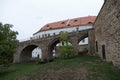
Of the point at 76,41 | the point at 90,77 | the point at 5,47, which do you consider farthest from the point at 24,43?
the point at 90,77

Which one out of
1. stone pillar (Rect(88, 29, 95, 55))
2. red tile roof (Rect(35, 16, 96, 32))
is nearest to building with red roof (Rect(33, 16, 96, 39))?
red tile roof (Rect(35, 16, 96, 32))

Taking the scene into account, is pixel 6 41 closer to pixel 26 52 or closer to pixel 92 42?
pixel 92 42

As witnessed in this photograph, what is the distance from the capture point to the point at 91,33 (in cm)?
2525

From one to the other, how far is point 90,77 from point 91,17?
121 ft

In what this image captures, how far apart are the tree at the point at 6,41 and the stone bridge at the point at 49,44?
38.4 ft

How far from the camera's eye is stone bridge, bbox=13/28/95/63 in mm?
25311

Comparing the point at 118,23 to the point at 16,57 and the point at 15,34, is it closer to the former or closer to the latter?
the point at 15,34

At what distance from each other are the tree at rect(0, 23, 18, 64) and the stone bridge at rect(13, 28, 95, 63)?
11699mm

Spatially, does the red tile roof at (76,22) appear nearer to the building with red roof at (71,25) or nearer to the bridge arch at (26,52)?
the building with red roof at (71,25)

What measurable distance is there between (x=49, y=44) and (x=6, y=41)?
13.3m

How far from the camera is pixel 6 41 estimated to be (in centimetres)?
1834

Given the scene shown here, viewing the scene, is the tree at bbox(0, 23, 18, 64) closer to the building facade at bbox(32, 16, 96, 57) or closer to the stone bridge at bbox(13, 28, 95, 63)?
the stone bridge at bbox(13, 28, 95, 63)

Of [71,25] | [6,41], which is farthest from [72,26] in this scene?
[6,41]

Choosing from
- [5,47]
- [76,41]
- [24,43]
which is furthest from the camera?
[24,43]
